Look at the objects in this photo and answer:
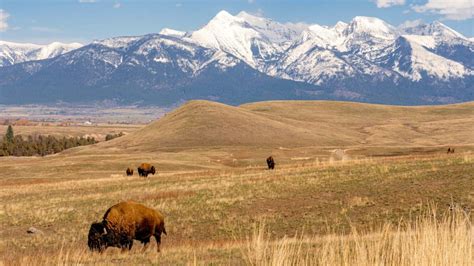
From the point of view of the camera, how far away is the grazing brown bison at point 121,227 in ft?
56.3

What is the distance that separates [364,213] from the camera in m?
26.6

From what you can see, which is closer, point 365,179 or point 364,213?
point 364,213

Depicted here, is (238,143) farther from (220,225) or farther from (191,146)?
(220,225)

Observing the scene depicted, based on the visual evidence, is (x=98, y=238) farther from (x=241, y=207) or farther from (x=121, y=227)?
(x=241, y=207)

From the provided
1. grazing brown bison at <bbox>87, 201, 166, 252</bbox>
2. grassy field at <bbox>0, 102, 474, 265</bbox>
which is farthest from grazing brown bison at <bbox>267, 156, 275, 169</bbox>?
grazing brown bison at <bbox>87, 201, 166, 252</bbox>

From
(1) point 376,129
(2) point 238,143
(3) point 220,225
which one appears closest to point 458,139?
(1) point 376,129

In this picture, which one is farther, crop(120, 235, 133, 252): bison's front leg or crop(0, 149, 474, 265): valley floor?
crop(0, 149, 474, 265): valley floor

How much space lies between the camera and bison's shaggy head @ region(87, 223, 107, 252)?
17359mm

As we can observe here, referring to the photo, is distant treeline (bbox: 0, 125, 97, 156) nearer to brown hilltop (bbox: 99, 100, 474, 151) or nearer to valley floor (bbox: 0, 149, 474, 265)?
brown hilltop (bbox: 99, 100, 474, 151)

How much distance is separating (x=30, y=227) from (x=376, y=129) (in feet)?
400

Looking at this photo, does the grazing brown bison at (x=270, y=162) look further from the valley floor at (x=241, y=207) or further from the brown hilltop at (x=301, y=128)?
the brown hilltop at (x=301, y=128)

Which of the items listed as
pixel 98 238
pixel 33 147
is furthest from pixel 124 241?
pixel 33 147

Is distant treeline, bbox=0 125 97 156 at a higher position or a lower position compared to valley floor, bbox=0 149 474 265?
lower

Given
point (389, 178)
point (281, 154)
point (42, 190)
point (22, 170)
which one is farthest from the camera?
point (281, 154)
